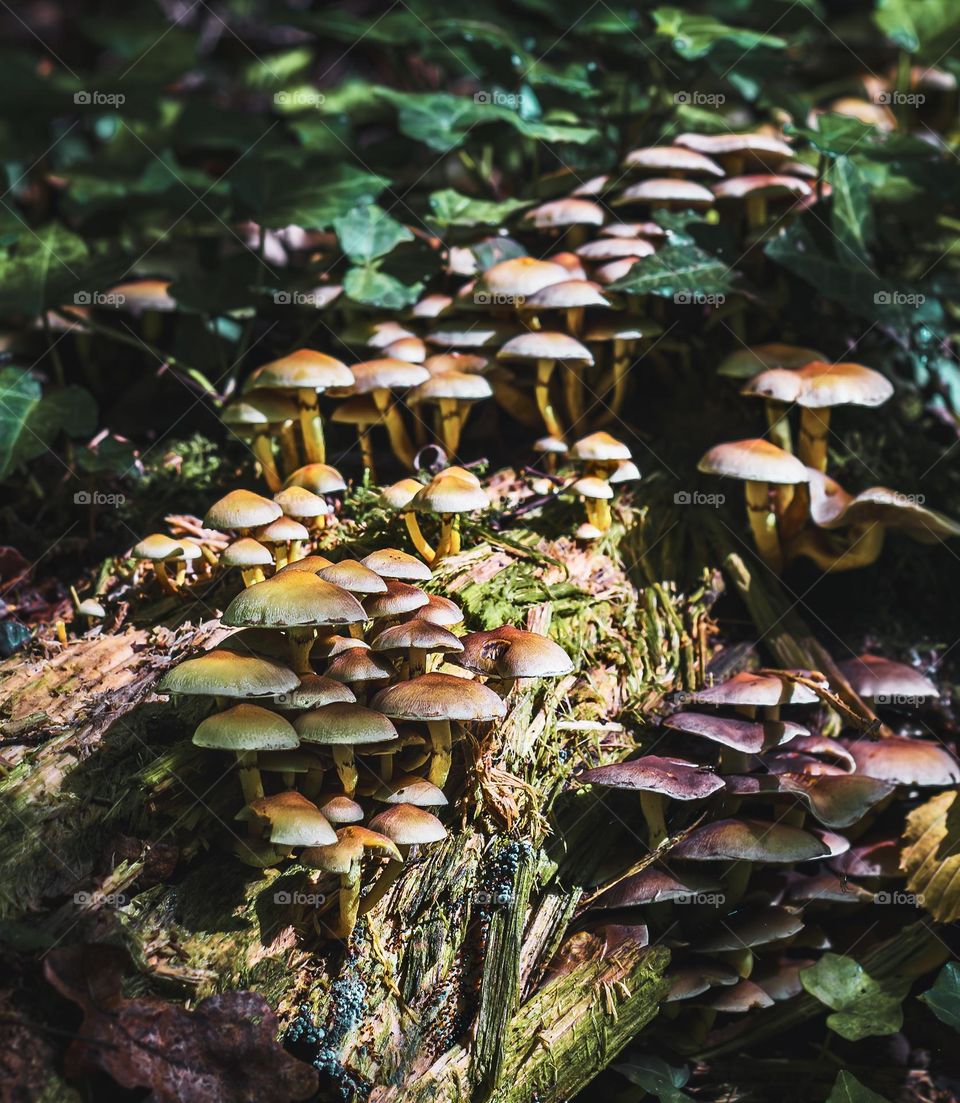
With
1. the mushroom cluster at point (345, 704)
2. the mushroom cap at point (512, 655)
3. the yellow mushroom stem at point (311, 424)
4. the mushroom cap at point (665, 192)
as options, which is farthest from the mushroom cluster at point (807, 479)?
the yellow mushroom stem at point (311, 424)

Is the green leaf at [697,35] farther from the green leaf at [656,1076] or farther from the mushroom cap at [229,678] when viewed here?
the green leaf at [656,1076]

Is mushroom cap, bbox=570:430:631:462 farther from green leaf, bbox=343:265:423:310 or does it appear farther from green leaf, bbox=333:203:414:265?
green leaf, bbox=333:203:414:265

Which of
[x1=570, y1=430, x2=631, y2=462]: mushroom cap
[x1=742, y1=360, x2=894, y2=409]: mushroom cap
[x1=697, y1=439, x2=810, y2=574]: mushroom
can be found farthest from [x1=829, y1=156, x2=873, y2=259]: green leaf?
[x1=570, y1=430, x2=631, y2=462]: mushroom cap

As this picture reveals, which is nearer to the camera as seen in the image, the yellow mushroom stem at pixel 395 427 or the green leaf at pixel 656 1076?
the green leaf at pixel 656 1076

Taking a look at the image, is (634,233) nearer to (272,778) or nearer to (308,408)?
(308,408)

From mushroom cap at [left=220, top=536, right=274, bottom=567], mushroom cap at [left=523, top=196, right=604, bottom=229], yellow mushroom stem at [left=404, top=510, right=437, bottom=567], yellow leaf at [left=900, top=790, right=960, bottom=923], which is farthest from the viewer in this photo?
mushroom cap at [left=523, top=196, right=604, bottom=229]

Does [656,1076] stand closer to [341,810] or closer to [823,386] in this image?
[341,810]

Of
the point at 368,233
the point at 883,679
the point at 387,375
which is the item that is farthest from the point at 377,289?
the point at 883,679
